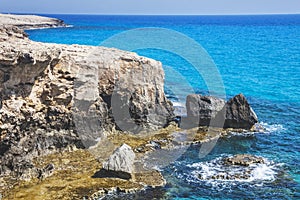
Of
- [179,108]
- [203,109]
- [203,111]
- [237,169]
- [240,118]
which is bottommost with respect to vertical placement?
[237,169]

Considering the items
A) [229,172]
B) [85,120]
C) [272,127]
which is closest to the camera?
[229,172]

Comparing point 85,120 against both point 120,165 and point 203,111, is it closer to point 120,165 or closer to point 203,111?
point 120,165

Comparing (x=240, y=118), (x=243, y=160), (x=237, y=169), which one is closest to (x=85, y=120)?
(x=237, y=169)

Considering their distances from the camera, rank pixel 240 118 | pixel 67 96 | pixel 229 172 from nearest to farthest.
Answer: pixel 229 172 < pixel 67 96 < pixel 240 118

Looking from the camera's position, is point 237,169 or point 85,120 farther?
point 85,120

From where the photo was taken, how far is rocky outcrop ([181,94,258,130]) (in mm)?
41375

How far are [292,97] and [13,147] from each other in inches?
1627

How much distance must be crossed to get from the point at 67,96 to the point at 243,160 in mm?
15430

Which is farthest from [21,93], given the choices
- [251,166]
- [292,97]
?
[292,97]

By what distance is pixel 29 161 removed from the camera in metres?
30.5

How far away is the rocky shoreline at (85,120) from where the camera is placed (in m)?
29.0

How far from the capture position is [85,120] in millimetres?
35719

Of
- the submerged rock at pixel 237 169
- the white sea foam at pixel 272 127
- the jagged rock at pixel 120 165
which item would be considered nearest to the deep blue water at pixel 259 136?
the white sea foam at pixel 272 127

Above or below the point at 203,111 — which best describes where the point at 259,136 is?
below
